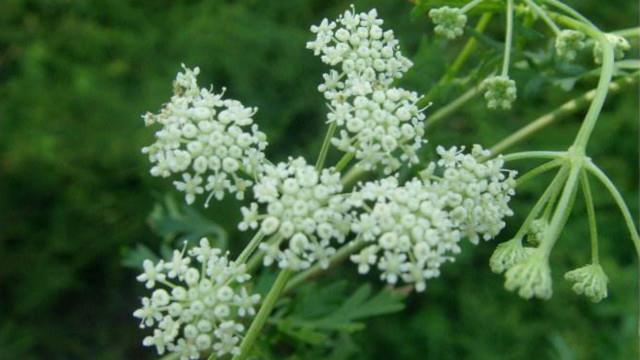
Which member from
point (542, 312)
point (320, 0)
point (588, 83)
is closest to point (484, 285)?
point (542, 312)

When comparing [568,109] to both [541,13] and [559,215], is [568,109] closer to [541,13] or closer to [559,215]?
[541,13]

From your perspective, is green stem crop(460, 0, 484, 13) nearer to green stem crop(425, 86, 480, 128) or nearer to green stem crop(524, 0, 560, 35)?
green stem crop(524, 0, 560, 35)

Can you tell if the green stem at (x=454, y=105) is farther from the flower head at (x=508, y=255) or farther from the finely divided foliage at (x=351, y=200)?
the flower head at (x=508, y=255)

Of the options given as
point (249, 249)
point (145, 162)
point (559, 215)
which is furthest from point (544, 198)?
point (145, 162)

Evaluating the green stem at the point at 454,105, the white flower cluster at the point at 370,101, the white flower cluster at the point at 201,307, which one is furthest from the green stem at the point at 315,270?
the white flower cluster at the point at 201,307

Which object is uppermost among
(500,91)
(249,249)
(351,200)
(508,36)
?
(508,36)

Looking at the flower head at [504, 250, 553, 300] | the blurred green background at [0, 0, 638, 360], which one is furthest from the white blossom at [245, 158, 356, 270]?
the blurred green background at [0, 0, 638, 360]

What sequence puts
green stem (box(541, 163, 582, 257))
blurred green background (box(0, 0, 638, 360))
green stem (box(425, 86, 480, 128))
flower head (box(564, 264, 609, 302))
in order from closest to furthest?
green stem (box(541, 163, 582, 257)) < flower head (box(564, 264, 609, 302)) < green stem (box(425, 86, 480, 128)) < blurred green background (box(0, 0, 638, 360))
